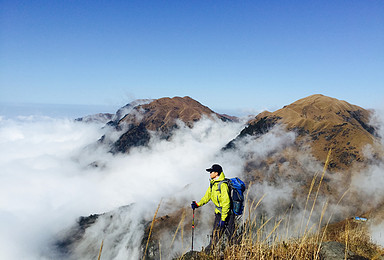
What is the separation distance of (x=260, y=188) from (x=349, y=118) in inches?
2721

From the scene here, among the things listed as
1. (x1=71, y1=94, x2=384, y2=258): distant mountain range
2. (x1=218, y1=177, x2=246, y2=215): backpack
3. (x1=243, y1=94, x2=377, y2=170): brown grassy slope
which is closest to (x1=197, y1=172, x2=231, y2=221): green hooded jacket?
(x1=218, y1=177, x2=246, y2=215): backpack

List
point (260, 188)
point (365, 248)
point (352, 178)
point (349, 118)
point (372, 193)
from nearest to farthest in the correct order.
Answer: point (365, 248) < point (372, 193) < point (352, 178) < point (260, 188) < point (349, 118)

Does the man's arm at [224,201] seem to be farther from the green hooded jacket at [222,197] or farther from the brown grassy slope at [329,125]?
the brown grassy slope at [329,125]

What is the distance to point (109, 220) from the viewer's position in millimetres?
163750

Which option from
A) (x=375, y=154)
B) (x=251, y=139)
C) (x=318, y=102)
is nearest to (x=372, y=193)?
(x=375, y=154)

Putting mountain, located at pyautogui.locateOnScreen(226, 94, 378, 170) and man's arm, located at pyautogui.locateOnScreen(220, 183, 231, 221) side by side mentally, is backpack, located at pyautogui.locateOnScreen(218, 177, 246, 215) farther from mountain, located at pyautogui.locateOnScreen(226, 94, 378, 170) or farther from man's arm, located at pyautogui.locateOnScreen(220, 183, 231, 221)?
mountain, located at pyautogui.locateOnScreen(226, 94, 378, 170)

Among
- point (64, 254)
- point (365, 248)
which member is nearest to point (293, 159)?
point (365, 248)

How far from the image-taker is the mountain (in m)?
103

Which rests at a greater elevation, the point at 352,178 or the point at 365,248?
the point at 365,248

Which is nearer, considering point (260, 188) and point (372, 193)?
point (372, 193)

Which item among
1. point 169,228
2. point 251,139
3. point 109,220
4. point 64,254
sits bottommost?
point 64,254

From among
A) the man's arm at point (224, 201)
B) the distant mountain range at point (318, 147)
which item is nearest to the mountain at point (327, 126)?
the distant mountain range at point (318, 147)

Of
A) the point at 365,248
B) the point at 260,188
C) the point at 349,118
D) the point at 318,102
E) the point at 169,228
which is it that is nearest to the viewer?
the point at 365,248

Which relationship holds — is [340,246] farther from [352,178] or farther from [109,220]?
[109,220]
